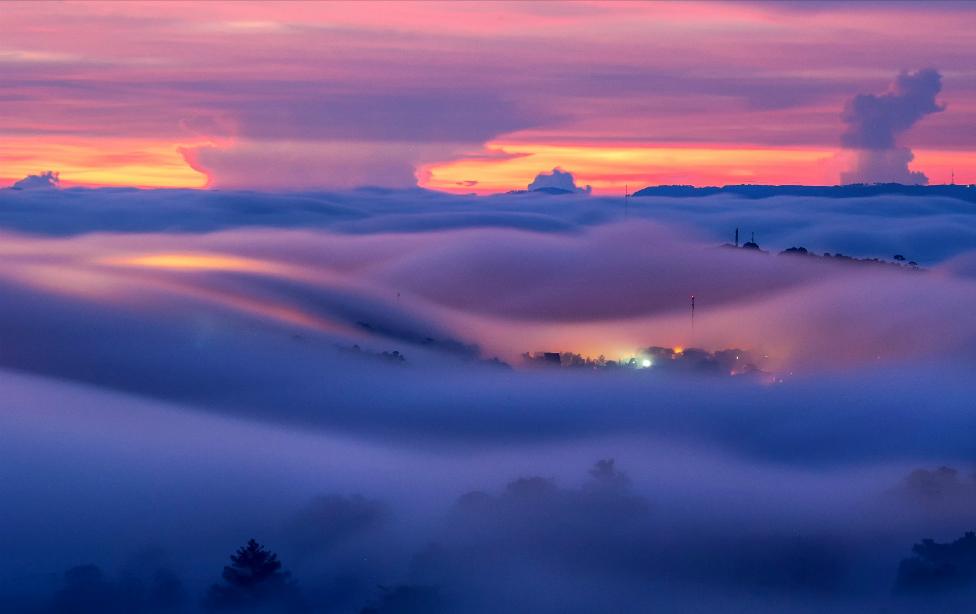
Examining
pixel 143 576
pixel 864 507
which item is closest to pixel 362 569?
pixel 143 576

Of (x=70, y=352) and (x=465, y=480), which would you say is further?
(x=70, y=352)

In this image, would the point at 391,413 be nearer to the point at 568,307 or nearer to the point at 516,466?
the point at 516,466

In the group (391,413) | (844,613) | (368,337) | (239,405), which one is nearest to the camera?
(844,613)

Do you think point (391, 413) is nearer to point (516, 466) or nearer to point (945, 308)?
point (516, 466)

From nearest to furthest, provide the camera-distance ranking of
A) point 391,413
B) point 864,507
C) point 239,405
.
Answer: point 864,507 → point 391,413 → point 239,405

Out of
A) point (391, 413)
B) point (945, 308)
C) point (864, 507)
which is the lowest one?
point (864, 507)

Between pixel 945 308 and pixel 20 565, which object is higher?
pixel 945 308

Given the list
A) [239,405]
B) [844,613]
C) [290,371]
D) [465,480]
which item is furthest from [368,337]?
[844,613]
